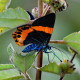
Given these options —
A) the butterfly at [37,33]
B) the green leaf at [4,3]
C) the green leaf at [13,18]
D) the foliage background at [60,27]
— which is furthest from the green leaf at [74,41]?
the foliage background at [60,27]

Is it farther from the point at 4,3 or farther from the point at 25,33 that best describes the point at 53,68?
the point at 4,3

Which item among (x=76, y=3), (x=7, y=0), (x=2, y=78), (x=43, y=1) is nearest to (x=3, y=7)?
(x=7, y=0)

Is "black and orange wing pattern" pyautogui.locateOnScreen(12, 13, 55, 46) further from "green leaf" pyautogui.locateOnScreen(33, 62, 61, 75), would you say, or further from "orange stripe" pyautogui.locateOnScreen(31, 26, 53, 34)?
"green leaf" pyautogui.locateOnScreen(33, 62, 61, 75)

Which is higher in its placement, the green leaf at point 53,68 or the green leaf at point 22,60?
the green leaf at point 22,60

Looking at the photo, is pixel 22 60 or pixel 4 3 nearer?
pixel 22 60

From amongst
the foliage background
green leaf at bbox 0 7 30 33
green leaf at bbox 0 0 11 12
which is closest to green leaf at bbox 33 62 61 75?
green leaf at bbox 0 7 30 33

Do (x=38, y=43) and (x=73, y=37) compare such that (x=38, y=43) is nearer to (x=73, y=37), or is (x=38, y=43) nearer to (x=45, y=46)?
(x=45, y=46)

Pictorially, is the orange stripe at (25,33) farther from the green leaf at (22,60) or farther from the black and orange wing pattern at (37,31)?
the green leaf at (22,60)

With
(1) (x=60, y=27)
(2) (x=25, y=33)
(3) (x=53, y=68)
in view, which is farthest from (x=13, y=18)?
(1) (x=60, y=27)
